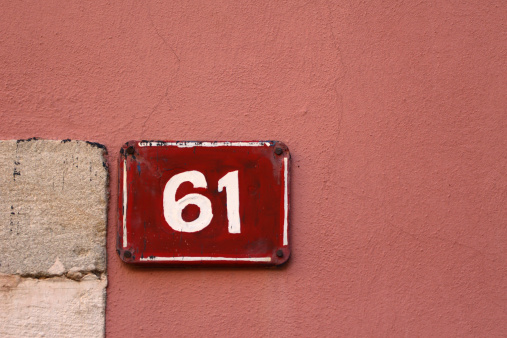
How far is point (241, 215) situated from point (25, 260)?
0.53m

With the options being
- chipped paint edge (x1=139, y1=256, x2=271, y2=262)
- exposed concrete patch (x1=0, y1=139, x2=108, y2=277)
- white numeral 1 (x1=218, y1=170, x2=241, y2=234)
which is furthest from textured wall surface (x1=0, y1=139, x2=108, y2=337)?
white numeral 1 (x1=218, y1=170, x2=241, y2=234)

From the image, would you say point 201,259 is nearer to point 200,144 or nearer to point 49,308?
point 200,144

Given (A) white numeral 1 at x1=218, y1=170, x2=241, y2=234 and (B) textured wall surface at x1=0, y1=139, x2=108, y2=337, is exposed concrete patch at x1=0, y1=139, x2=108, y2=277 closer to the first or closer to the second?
(B) textured wall surface at x1=0, y1=139, x2=108, y2=337

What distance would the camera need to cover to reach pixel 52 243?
1020mm

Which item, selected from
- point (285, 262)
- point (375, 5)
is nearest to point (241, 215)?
point (285, 262)

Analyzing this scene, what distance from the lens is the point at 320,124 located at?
106 centimetres

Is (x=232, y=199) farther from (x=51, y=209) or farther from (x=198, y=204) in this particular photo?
(x=51, y=209)

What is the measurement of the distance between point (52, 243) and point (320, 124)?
2.34 feet

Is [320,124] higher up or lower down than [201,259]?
higher up

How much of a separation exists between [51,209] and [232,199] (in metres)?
0.44

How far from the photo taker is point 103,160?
104 centimetres

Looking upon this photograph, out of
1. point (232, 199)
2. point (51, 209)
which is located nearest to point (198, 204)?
point (232, 199)

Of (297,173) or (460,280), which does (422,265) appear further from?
(297,173)

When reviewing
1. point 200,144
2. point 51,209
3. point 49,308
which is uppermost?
point 200,144
